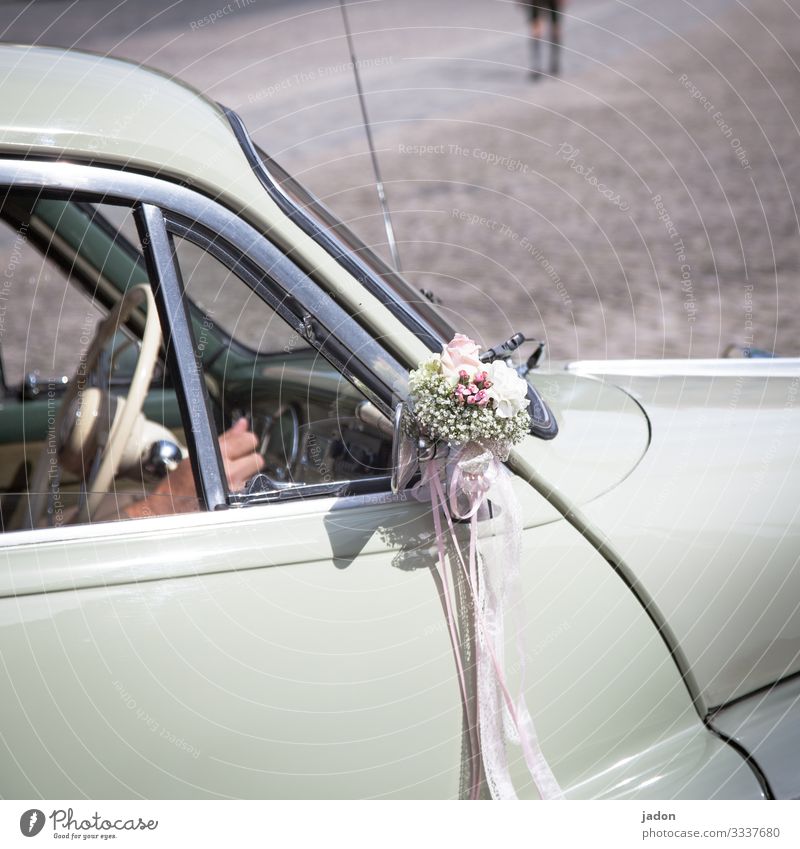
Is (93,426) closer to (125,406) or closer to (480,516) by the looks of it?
(125,406)

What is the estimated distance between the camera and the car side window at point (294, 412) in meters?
2.18

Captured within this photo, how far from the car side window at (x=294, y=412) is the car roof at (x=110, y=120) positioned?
7.1 inches

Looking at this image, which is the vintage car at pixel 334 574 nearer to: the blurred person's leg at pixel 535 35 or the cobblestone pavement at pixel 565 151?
the cobblestone pavement at pixel 565 151

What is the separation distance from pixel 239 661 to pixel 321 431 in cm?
81

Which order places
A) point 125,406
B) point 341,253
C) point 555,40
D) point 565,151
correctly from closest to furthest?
point 341,253, point 125,406, point 565,151, point 555,40

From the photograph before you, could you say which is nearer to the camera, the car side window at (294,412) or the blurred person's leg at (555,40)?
the car side window at (294,412)

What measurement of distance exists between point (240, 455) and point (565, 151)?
789cm

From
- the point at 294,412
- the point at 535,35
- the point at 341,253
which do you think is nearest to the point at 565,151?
the point at 535,35

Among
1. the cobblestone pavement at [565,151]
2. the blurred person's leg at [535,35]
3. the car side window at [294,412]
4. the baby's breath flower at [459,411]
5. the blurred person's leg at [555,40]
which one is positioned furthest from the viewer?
the blurred person's leg at [535,35]

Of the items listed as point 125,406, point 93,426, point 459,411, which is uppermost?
point 93,426

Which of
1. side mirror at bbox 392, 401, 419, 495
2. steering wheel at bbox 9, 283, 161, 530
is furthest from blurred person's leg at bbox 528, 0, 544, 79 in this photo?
side mirror at bbox 392, 401, 419, 495

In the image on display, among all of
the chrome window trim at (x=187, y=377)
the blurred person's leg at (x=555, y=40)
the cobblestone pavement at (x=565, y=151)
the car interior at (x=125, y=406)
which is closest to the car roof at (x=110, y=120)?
the chrome window trim at (x=187, y=377)

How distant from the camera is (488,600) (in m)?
1.86
